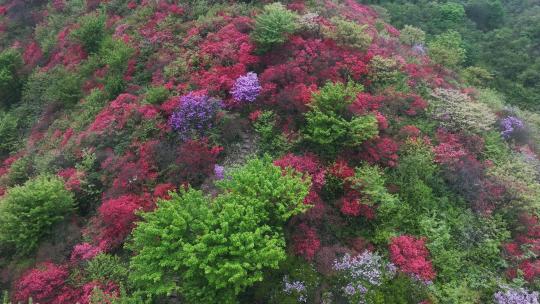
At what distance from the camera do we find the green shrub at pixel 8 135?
79.8 feet

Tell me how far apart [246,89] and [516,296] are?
1266 cm

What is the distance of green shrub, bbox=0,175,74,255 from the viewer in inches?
582

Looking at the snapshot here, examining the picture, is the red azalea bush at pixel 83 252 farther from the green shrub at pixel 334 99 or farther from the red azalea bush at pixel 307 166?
the green shrub at pixel 334 99

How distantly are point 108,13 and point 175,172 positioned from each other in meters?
19.4

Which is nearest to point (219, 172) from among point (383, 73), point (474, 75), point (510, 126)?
point (383, 73)

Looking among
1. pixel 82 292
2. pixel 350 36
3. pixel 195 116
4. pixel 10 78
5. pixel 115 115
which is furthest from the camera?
pixel 10 78

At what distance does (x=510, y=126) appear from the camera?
1945cm

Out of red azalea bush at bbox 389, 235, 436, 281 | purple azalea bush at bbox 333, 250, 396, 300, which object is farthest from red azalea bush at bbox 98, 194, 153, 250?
red azalea bush at bbox 389, 235, 436, 281

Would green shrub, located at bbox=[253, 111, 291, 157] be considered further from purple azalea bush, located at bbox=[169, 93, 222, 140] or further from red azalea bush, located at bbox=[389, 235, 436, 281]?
red azalea bush, located at bbox=[389, 235, 436, 281]

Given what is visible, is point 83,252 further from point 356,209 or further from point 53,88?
point 53,88

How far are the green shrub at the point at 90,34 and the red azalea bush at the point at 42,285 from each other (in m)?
16.9

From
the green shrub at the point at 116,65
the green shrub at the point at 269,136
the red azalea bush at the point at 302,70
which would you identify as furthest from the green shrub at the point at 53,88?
the green shrub at the point at 269,136

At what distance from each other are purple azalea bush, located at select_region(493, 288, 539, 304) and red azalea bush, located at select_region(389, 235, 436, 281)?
6.43ft

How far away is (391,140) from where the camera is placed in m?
16.5
